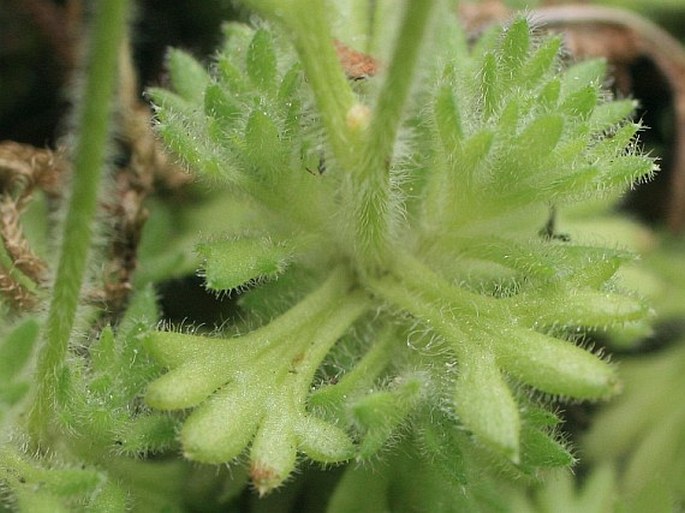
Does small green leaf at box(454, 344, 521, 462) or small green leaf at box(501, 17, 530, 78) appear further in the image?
small green leaf at box(501, 17, 530, 78)

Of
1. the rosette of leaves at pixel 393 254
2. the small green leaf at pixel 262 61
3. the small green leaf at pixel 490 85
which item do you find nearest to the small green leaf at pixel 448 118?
the rosette of leaves at pixel 393 254

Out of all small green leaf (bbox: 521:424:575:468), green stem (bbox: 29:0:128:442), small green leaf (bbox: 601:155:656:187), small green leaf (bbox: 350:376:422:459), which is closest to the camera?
green stem (bbox: 29:0:128:442)

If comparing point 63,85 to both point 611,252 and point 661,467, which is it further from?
point 661,467

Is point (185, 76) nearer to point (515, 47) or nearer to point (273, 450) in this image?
point (515, 47)

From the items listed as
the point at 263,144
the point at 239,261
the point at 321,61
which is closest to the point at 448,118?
the point at 321,61

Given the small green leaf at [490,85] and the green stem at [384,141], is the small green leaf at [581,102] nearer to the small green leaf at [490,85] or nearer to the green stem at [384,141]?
the small green leaf at [490,85]

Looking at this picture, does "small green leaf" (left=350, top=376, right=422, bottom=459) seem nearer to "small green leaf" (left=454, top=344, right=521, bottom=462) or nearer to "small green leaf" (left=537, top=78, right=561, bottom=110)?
"small green leaf" (left=454, top=344, right=521, bottom=462)

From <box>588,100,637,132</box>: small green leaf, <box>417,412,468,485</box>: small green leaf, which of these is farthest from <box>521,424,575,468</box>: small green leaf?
<box>588,100,637,132</box>: small green leaf

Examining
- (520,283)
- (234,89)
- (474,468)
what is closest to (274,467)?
(474,468)
